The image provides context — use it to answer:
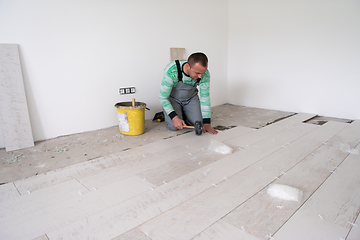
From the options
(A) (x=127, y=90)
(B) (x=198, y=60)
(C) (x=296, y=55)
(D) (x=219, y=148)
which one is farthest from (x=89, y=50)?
(C) (x=296, y=55)

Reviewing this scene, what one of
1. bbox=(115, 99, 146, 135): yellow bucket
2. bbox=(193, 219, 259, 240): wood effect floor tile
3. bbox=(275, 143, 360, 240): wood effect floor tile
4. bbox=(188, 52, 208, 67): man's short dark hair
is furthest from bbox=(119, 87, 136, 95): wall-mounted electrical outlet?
bbox=(275, 143, 360, 240): wood effect floor tile

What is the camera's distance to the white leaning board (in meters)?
2.35

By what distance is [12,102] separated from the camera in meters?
2.41

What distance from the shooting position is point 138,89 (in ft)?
11.3

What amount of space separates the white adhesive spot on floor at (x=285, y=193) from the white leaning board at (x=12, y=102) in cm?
248

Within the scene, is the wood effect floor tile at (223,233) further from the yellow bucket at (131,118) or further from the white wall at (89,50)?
the white wall at (89,50)

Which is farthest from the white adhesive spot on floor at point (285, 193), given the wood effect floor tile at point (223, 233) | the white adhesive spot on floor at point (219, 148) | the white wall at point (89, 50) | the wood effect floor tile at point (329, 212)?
the white wall at point (89, 50)

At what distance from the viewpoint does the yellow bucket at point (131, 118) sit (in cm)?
278

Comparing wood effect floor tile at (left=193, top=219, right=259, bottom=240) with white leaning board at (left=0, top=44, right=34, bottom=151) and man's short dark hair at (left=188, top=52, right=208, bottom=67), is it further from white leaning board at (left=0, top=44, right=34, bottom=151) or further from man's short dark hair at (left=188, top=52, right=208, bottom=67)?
white leaning board at (left=0, top=44, right=34, bottom=151)

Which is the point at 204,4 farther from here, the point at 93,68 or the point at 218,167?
the point at 218,167

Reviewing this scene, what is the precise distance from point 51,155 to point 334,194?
94.3 inches

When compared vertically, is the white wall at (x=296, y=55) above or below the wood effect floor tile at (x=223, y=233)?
above

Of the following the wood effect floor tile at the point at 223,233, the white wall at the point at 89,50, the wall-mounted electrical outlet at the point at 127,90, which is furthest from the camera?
the wall-mounted electrical outlet at the point at 127,90

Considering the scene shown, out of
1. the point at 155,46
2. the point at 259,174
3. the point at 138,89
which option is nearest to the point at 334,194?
the point at 259,174
